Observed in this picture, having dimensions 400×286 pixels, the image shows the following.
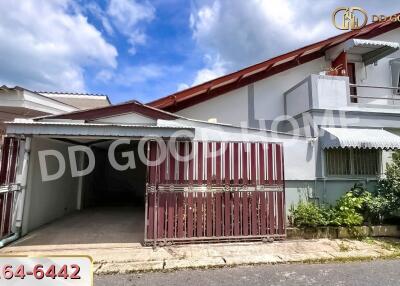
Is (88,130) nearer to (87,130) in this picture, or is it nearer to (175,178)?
(87,130)

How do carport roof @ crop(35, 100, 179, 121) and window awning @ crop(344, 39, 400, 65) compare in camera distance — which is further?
window awning @ crop(344, 39, 400, 65)

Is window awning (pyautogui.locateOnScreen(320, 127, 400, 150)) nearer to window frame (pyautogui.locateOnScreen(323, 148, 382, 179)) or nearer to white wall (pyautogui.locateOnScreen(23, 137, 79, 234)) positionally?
window frame (pyautogui.locateOnScreen(323, 148, 382, 179))

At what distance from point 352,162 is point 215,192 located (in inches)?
224

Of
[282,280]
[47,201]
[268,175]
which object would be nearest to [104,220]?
[47,201]

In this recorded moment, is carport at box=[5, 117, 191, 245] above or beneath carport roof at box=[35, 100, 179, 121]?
beneath

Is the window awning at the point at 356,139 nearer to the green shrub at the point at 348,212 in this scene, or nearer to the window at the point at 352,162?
the window at the point at 352,162

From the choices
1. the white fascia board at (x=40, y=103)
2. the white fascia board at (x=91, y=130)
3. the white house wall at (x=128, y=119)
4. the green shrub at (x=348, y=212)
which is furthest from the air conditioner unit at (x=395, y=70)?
the white fascia board at (x=40, y=103)

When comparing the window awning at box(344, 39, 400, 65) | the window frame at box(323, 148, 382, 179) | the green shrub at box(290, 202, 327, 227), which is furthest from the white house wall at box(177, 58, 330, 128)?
the green shrub at box(290, 202, 327, 227)

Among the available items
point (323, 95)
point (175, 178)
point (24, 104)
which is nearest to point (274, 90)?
point (323, 95)

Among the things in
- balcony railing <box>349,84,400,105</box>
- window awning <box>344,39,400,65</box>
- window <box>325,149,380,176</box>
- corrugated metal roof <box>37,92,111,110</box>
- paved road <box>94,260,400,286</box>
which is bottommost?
paved road <box>94,260,400,286</box>

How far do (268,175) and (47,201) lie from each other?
7.33 meters

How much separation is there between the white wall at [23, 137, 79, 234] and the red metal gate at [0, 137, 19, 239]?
1.56 ft

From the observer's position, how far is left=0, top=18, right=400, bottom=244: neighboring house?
301 inches

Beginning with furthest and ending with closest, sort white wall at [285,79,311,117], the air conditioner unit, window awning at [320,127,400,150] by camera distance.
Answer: the air conditioner unit → white wall at [285,79,311,117] → window awning at [320,127,400,150]
